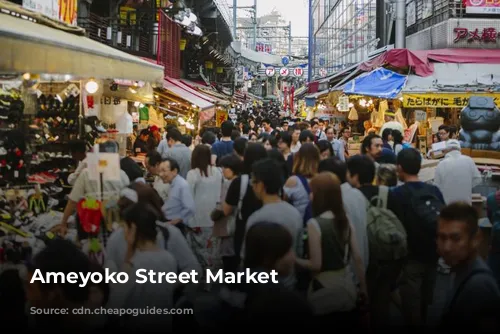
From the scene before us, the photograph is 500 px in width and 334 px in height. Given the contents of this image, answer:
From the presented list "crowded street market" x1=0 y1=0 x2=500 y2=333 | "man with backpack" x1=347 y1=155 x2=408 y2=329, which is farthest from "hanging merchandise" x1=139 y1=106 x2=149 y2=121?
"man with backpack" x1=347 y1=155 x2=408 y2=329

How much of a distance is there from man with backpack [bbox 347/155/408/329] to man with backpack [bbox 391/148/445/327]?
0.16m

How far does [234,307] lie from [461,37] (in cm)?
1674

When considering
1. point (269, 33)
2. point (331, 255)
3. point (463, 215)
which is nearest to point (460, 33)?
point (331, 255)

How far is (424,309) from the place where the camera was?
594 cm

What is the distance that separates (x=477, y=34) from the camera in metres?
18.5

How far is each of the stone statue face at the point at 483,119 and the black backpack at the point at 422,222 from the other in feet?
22.7

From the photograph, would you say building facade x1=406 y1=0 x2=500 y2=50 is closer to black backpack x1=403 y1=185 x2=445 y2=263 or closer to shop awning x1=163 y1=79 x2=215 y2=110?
shop awning x1=163 y1=79 x2=215 y2=110

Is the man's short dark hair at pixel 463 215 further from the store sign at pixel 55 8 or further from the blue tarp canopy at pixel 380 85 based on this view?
the blue tarp canopy at pixel 380 85

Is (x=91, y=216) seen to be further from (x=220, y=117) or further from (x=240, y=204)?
(x=220, y=117)

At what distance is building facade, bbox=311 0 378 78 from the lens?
31.5 m

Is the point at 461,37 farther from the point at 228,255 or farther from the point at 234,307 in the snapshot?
the point at 234,307

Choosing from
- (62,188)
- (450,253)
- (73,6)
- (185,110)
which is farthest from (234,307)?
(185,110)

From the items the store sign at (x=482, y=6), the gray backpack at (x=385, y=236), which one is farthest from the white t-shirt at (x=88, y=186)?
the store sign at (x=482, y=6)

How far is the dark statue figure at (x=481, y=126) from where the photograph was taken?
38.4ft
